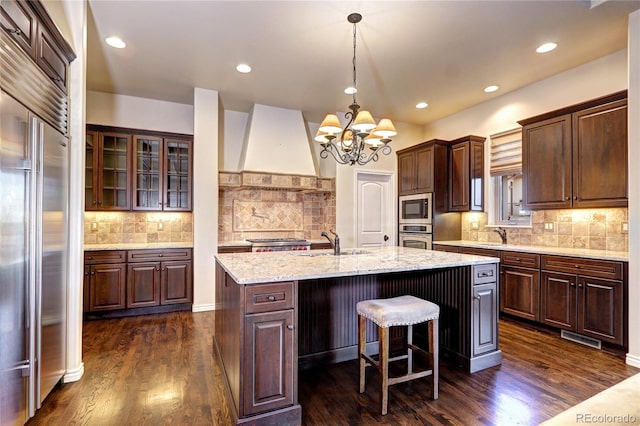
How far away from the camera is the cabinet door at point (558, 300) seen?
10.5 feet

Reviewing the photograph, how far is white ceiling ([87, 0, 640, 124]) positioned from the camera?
8.88 ft

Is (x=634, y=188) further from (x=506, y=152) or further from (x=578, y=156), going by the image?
→ (x=506, y=152)

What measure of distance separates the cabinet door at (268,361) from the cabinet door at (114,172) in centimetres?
349

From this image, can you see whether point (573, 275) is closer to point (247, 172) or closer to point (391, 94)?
point (391, 94)

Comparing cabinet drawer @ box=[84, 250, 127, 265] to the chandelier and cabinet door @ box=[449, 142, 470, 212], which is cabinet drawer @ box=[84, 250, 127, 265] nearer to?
the chandelier

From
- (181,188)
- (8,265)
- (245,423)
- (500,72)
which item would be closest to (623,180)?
(500,72)

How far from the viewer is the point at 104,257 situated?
3926 mm

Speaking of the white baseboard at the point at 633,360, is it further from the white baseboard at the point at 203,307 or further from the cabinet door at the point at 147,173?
the cabinet door at the point at 147,173

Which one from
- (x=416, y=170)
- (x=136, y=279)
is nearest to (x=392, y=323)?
(x=136, y=279)

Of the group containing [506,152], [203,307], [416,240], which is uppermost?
[506,152]

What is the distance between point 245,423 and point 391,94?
430 centimetres

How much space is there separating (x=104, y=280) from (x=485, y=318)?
4.24 metres

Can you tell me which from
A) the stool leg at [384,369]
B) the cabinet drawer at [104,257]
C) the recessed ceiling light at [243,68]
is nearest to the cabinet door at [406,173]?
the recessed ceiling light at [243,68]

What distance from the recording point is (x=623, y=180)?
302cm
